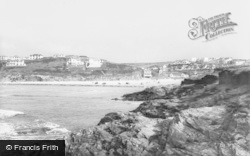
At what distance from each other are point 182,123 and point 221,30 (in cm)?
271

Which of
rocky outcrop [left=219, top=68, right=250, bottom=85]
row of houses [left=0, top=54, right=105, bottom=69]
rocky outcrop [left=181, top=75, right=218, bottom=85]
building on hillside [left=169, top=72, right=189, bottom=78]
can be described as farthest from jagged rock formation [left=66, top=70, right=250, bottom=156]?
row of houses [left=0, top=54, right=105, bottom=69]

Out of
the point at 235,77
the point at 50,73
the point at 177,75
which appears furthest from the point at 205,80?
the point at 50,73

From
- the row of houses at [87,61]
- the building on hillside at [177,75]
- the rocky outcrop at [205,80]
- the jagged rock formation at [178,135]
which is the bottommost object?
the jagged rock formation at [178,135]

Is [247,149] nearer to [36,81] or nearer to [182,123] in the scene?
[182,123]

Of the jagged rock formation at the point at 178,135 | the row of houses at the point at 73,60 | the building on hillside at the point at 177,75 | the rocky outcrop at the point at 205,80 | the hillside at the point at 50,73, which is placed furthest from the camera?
the hillside at the point at 50,73

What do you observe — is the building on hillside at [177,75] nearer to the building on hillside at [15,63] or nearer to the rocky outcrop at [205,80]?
the rocky outcrop at [205,80]

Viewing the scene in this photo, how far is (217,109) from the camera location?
7562 millimetres

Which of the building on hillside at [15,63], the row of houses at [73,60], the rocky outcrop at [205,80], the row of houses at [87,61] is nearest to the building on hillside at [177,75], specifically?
the rocky outcrop at [205,80]

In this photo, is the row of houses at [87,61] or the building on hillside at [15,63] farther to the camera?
the building on hillside at [15,63]

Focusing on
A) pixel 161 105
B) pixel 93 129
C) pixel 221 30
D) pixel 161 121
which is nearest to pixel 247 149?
pixel 161 121

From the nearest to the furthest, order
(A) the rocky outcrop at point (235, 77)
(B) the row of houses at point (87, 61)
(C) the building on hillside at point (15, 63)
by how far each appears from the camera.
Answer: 1. (A) the rocky outcrop at point (235, 77)
2. (B) the row of houses at point (87, 61)
3. (C) the building on hillside at point (15, 63)

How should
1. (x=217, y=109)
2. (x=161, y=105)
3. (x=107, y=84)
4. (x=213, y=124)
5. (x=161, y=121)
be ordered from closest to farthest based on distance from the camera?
(x=213, y=124) < (x=217, y=109) < (x=161, y=121) < (x=161, y=105) < (x=107, y=84)

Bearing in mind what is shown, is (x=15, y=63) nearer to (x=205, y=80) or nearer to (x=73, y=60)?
(x=73, y=60)

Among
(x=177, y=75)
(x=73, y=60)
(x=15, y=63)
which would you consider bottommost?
(x=177, y=75)
